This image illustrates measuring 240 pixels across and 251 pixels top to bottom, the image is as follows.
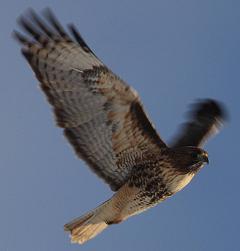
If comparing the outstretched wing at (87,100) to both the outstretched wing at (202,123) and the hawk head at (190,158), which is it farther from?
the outstretched wing at (202,123)

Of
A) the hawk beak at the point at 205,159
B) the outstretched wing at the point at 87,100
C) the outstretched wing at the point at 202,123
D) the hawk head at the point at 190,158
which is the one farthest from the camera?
the outstretched wing at the point at 202,123

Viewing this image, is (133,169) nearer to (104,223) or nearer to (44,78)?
(104,223)

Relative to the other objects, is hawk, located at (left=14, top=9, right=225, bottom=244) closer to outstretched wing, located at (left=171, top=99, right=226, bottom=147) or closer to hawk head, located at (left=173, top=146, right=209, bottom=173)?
hawk head, located at (left=173, top=146, right=209, bottom=173)

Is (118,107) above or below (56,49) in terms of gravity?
below

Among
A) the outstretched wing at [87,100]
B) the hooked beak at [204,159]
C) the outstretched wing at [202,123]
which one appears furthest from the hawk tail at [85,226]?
the outstretched wing at [202,123]

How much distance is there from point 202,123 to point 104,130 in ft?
6.18

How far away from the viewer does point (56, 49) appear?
28.6 feet

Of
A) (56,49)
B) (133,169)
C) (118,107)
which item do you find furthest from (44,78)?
(133,169)

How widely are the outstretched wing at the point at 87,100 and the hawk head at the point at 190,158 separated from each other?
0.94 ft

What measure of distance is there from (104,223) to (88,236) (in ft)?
0.83

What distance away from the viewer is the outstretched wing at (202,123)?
34.0ft

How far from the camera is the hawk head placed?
9.20 m

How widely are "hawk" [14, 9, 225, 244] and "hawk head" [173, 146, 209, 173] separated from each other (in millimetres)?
12

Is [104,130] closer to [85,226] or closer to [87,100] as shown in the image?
[87,100]
